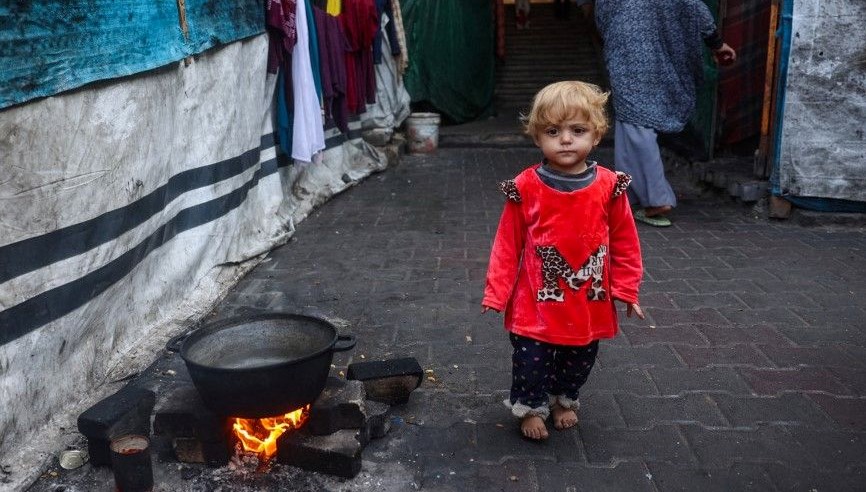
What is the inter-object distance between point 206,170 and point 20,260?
195 centimetres

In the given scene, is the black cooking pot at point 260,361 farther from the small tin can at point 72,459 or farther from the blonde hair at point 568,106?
the blonde hair at point 568,106

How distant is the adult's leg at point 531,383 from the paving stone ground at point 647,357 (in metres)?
0.08

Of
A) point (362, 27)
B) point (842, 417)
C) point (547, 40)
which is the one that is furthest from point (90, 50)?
point (547, 40)

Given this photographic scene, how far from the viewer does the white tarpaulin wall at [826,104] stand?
5.66 meters

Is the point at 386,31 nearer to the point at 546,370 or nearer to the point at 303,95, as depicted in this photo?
the point at 303,95

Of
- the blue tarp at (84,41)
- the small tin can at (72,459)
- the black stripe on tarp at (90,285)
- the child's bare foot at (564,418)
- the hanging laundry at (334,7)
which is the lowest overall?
the child's bare foot at (564,418)

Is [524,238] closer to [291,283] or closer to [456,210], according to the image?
[291,283]

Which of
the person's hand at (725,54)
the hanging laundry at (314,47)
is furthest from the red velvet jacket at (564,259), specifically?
the hanging laundry at (314,47)

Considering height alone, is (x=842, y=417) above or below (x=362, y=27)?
below

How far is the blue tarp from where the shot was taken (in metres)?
2.63

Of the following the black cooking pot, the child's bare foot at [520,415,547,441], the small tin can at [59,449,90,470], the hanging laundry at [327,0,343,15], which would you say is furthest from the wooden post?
the small tin can at [59,449,90,470]

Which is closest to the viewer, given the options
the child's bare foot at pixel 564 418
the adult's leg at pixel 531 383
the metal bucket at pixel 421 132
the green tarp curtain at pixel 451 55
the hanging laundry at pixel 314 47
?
the adult's leg at pixel 531 383

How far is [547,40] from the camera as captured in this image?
620 inches

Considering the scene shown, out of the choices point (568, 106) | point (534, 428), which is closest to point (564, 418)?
point (534, 428)
